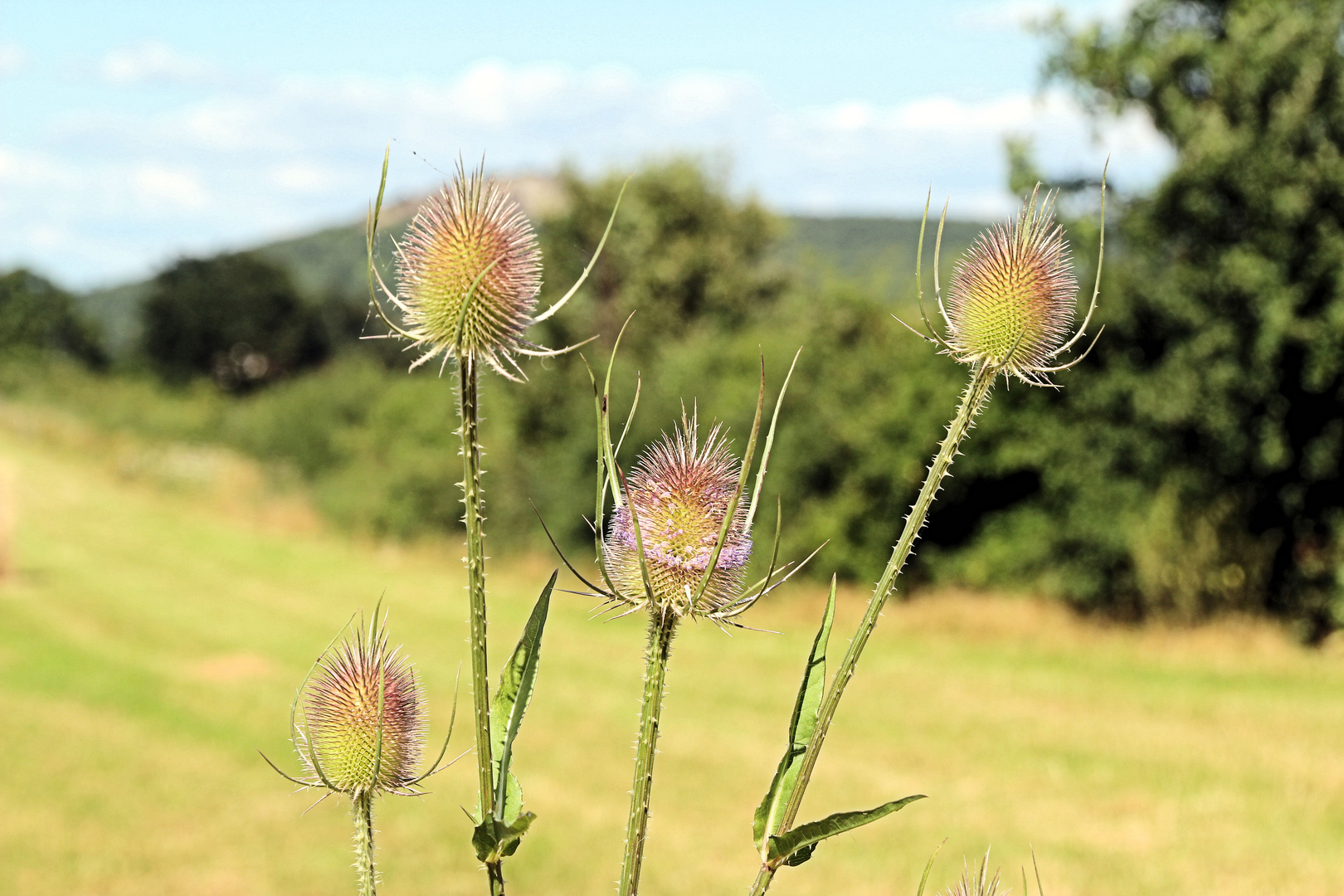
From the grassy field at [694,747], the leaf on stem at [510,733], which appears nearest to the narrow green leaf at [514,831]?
the leaf on stem at [510,733]

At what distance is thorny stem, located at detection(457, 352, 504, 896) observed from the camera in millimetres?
941

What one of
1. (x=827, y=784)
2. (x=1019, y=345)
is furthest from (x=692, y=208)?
(x=1019, y=345)

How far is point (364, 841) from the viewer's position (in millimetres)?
1061

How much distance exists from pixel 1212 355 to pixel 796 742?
12101 millimetres

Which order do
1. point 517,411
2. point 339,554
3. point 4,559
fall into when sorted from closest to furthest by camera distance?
point 4,559 → point 339,554 → point 517,411

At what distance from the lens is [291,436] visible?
28375 mm

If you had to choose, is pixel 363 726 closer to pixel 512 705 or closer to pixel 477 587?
pixel 512 705

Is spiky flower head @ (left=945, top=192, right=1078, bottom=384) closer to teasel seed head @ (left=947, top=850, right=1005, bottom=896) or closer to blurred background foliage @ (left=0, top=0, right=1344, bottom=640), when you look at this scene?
teasel seed head @ (left=947, top=850, right=1005, bottom=896)

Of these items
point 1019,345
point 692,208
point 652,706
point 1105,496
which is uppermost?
point 692,208

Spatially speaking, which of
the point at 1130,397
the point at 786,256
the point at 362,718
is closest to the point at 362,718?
the point at 362,718

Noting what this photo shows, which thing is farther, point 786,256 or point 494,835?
point 786,256

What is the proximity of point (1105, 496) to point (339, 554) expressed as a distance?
11.6 m

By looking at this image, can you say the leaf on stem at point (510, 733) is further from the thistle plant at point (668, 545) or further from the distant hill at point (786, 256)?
the distant hill at point (786, 256)

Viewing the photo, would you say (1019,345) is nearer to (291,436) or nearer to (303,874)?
(303,874)
